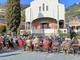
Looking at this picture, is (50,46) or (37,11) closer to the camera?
(50,46)

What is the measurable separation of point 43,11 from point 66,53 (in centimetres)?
3196

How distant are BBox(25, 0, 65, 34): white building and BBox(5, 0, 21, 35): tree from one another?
4539mm

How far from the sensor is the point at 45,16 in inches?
1962

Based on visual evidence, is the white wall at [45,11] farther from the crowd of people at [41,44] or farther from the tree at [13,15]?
the crowd of people at [41,44]

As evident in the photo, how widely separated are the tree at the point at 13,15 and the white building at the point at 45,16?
4539 millimetres

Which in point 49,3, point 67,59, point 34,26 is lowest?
point 67,59

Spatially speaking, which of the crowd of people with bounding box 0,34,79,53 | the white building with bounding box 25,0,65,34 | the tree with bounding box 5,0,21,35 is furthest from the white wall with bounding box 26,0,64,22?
the crowd of people with bounding box 0,34,79,53

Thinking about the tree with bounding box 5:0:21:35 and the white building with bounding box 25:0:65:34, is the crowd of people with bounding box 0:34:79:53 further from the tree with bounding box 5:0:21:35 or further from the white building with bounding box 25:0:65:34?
the white building with bounding box 25:0:65:34

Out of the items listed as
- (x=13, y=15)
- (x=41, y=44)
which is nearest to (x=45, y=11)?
(x=13, y=15)

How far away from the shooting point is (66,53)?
18891mm

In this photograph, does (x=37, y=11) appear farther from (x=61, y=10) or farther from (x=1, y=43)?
(x=1, y=43)

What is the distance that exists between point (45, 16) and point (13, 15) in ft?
24.0

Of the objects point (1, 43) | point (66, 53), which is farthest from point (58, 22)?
point (66, 53)

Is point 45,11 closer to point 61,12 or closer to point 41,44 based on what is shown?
point 61,12
